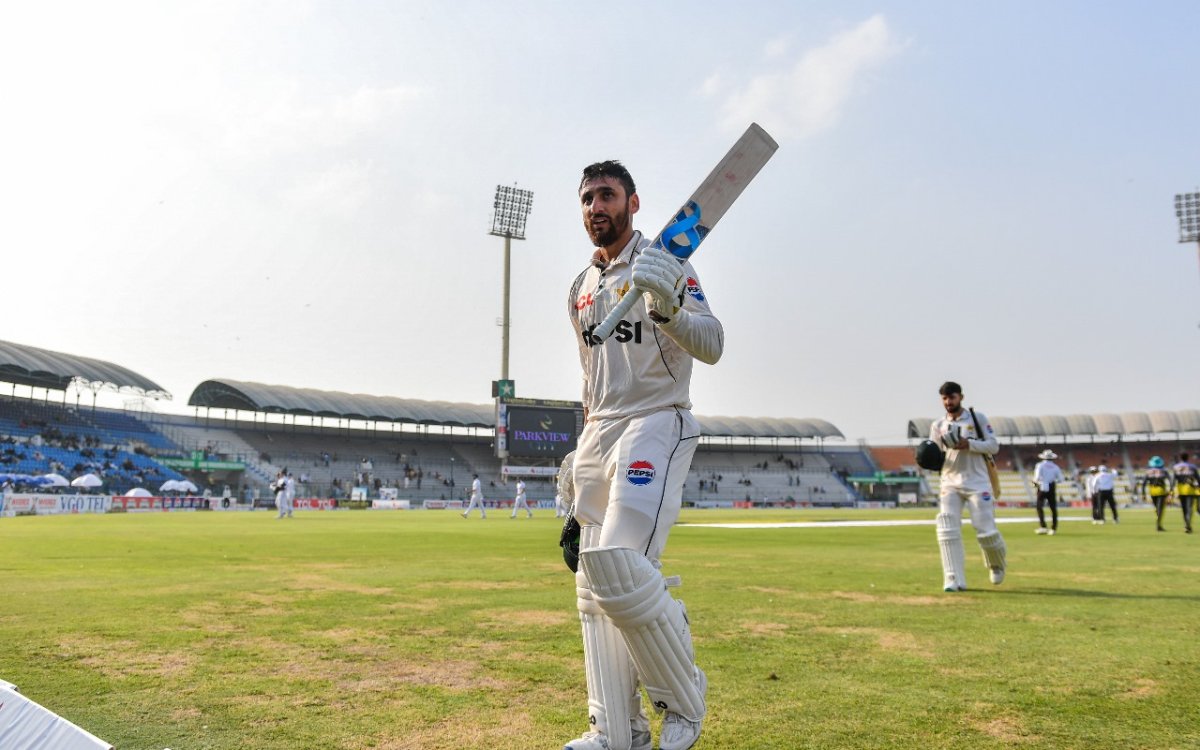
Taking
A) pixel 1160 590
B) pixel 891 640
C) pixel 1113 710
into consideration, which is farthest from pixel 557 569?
pixel 1113 710

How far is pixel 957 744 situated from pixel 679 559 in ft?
30.4

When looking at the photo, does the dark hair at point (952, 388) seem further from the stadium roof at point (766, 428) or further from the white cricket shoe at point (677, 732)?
the stadium roof at point (766, 428)

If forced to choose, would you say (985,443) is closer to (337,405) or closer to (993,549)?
(993,549)

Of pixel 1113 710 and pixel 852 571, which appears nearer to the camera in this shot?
pixel 1113 710

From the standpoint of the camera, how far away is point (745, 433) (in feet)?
284

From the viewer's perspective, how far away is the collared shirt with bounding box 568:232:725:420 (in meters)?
3.48

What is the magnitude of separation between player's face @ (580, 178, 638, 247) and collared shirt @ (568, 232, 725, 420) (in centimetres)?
10

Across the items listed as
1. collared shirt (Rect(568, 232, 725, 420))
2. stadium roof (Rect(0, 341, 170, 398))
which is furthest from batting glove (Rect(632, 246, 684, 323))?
stadium roof (Rect(0, 341, 170, 398))

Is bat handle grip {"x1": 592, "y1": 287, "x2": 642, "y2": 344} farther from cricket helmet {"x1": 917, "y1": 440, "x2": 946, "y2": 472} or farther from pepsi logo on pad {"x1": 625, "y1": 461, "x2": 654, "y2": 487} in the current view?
cricket helmet {"x1": 917, "y1": 440, "x2": 946, "y2": 472}

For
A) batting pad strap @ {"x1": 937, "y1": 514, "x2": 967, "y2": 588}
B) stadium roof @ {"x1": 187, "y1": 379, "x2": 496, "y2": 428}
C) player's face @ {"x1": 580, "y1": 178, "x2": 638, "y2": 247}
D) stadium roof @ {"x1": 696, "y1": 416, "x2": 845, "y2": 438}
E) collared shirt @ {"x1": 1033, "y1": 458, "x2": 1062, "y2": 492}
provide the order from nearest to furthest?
player's face @ {"x1": 580, "y1": 178, "x2": 638, "y2": 247}
batting pad strap @ {"x1": 937, "y1": 514, "x2": 967, "y2": 588}
collared shirt @ {"x1": 1033, "y1": 458, "x2": 1062, "y2": 492}
stadium roof @ {"x1": 187, "y1": 379, "x2": 496, "y2": 428}
stadium roof @ {"x1": 696, "y1": 416, "x2": 845, "y2": 438}

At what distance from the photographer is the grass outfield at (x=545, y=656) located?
138 inches

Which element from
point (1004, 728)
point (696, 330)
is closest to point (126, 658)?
point (696, 330)

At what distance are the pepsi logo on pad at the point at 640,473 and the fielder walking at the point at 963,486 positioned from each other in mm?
6621

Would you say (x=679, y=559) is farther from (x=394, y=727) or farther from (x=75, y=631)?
(x=394, y=727)
